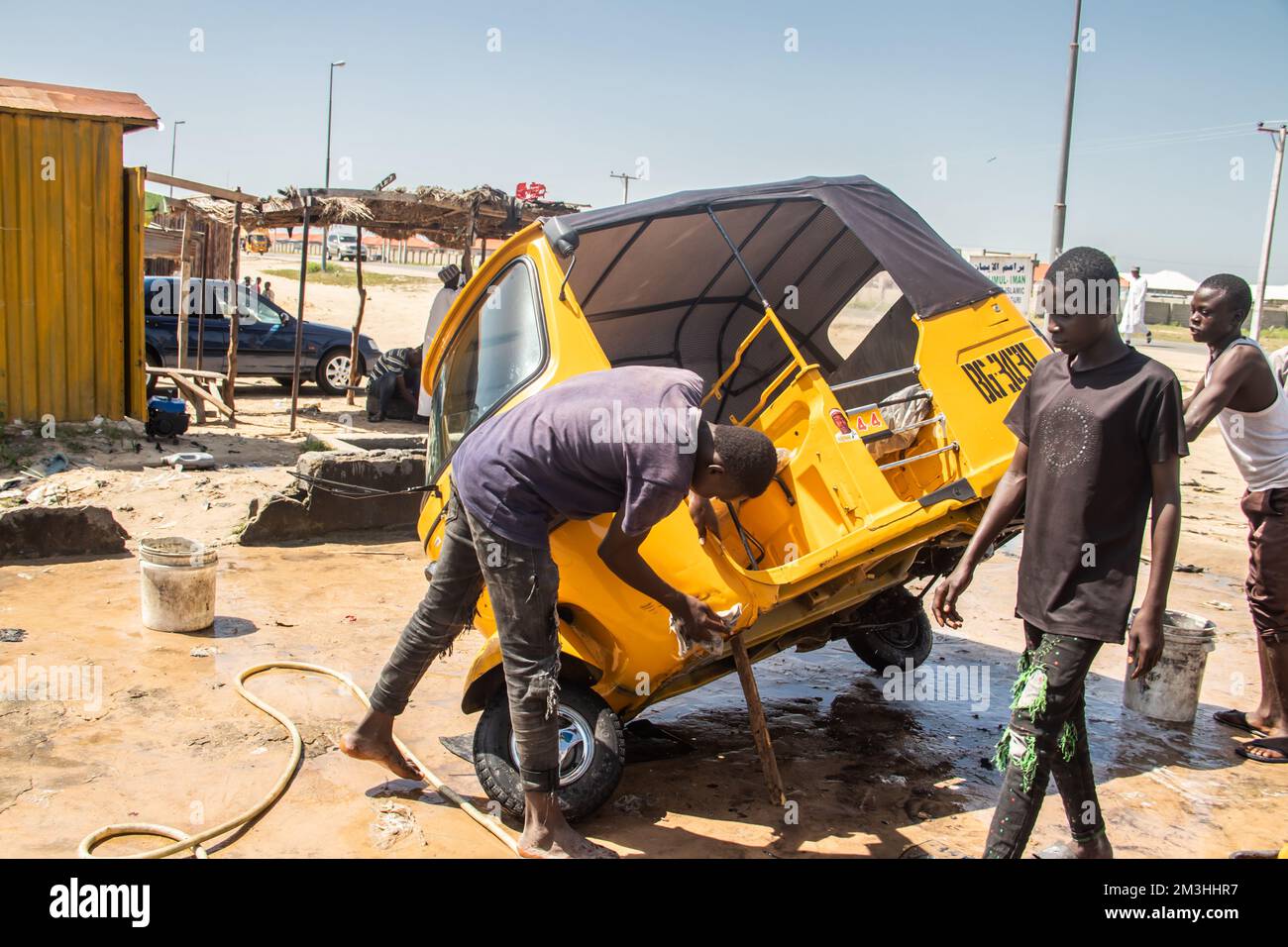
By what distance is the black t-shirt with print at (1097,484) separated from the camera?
332 cm

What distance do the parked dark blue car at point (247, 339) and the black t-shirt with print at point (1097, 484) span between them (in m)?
13.7

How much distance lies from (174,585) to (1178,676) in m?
5.37

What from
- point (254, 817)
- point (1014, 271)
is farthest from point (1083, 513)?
point (1014, 271)

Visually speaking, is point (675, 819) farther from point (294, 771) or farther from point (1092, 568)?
point (1092, 568)

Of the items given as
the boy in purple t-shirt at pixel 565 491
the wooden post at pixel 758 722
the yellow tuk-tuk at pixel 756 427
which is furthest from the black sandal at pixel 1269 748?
the boy in purple t-shirt at pixel 565 491

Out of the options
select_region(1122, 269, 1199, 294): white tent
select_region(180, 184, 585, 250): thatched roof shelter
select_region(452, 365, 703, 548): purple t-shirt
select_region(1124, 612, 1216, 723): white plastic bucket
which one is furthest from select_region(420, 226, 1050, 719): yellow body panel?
select_region(1122, 269, 1199, 294): white tent

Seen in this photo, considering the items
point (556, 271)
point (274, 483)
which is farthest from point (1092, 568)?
point (274, 483)

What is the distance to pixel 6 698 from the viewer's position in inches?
197

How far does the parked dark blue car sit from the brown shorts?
13.4 meters

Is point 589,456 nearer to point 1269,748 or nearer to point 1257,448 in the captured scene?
point 1257,448

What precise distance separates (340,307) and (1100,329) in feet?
94.1

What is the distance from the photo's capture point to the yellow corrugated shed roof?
1059 cm

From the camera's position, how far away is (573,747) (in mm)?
4113

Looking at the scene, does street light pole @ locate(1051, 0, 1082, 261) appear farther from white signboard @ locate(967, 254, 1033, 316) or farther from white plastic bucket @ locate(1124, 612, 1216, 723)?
white plastic bucket @ locate(1124, 612, 1216, 723)
